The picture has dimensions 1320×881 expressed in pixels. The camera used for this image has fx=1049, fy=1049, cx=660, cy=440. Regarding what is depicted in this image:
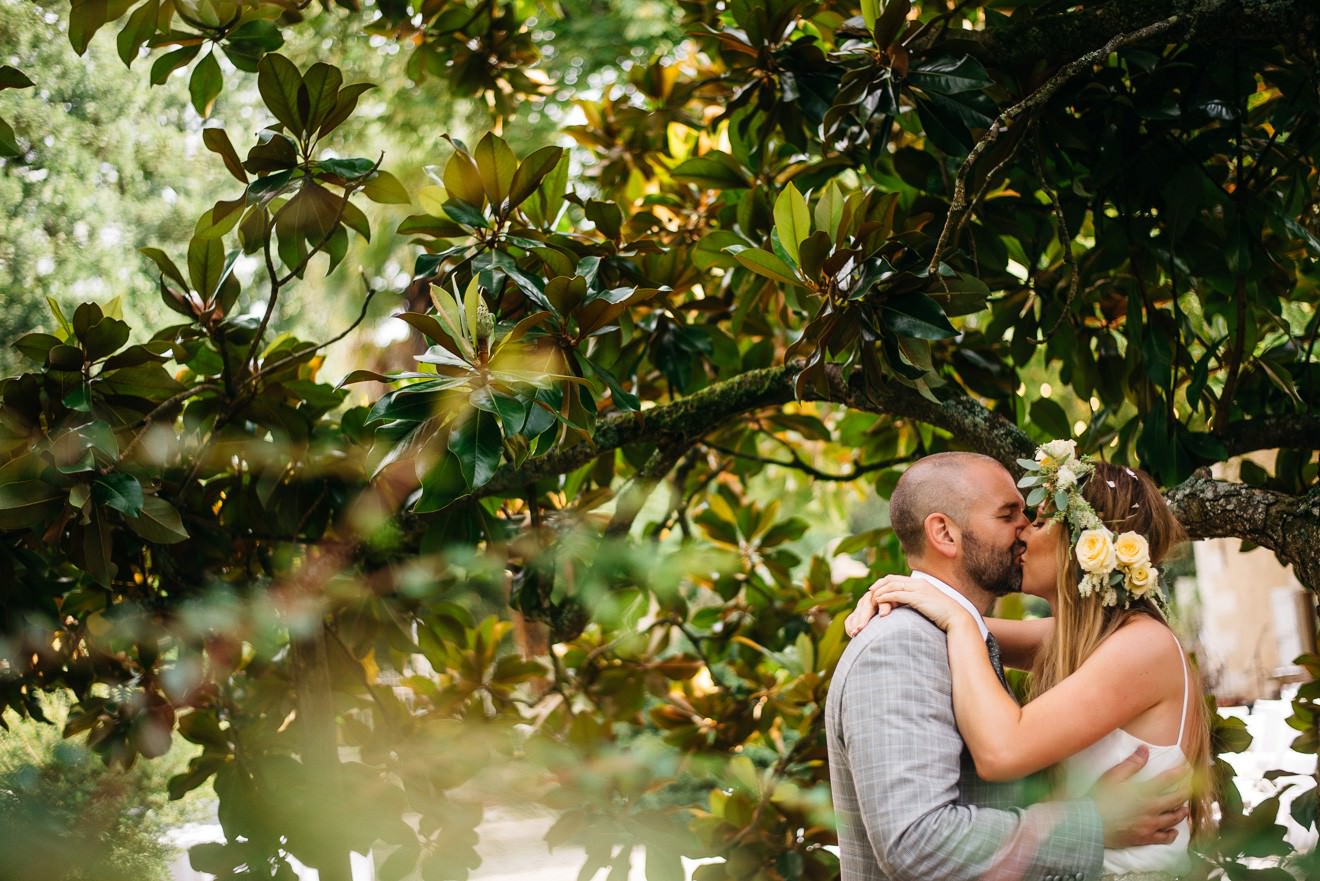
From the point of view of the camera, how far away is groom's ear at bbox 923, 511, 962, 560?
1565 millimetres

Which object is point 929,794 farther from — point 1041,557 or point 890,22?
point 890,22

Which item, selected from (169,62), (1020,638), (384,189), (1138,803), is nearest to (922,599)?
(1138,803)

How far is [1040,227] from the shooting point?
210 cm

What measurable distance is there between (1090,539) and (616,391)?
2.38ft

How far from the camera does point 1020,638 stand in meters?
1.84

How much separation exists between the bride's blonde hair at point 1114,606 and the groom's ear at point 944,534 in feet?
0.54

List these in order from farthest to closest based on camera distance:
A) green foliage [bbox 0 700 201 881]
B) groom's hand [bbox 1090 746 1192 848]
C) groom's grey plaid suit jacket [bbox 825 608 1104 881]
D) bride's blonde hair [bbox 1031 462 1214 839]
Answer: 1. green foliage [bbox 0 700 201 881]
2. bride's blonde hair [bbox 1031 462 1214 839]
3. groom's hand [bbox 1090 746 1192 848]
4. groom's grey plaid suit jacket [bbox 825 608 1104 881]

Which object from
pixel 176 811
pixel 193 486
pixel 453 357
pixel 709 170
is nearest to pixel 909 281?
pixel 453 357

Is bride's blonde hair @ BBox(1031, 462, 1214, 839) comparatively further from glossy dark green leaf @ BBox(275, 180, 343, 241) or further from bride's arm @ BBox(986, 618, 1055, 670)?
glossy dark green leaf @ BBox(275, 180, 343, 241)

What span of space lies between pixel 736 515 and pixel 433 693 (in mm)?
955

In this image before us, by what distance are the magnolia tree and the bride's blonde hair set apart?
Result: 0.17 metres

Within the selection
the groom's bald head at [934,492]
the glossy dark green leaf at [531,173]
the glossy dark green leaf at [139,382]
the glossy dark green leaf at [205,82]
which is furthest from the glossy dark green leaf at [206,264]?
the groom's bald head at [934,492]

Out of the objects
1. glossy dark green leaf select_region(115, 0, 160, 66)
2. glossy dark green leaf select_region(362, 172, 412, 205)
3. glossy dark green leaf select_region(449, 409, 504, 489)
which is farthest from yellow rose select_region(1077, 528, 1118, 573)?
glossy dark green leaf select_region(115, 0, 160, 66)

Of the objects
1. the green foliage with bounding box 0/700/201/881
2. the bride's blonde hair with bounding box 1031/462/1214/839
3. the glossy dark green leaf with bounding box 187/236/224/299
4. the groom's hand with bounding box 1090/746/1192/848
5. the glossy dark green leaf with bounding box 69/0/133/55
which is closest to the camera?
the groom's hand with bounding box 1090/746/1192/848
